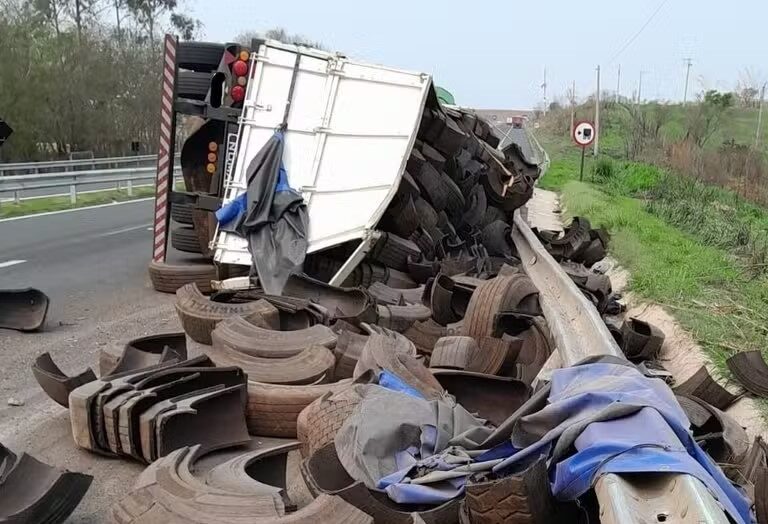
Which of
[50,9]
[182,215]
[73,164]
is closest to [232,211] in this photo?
[182,215]

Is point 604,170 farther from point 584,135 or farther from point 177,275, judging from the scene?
point 177,275

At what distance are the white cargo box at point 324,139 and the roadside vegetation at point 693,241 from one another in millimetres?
3116

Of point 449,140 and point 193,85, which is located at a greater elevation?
point 193,85

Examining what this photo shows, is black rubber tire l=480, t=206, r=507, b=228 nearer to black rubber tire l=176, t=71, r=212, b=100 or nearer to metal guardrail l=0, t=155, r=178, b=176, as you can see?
black rubber tire l=176, t=71, r=212, b=100

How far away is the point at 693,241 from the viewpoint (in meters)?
12.8

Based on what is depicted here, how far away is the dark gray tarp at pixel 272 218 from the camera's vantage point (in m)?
7.66

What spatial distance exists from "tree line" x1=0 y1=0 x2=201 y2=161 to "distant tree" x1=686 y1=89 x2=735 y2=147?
24.1 meters

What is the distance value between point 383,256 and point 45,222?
9.24 m

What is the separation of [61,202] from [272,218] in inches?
537

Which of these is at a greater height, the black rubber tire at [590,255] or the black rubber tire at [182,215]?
the black rubber tire at [182,215]

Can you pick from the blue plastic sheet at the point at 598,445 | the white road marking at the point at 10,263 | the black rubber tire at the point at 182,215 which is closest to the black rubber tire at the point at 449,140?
the black rubber tire at the point at 182,215

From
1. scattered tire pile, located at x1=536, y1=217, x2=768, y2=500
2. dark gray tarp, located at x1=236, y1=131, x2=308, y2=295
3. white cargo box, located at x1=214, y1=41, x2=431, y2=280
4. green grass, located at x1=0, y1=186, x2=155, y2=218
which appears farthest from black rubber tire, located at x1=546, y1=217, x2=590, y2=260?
green grass, located at x1=0, y1=186, x2=155, y2=218

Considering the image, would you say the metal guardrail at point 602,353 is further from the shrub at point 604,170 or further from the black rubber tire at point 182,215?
the shrub at point 604,170

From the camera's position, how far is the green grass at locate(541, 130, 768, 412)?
6.98 meters
